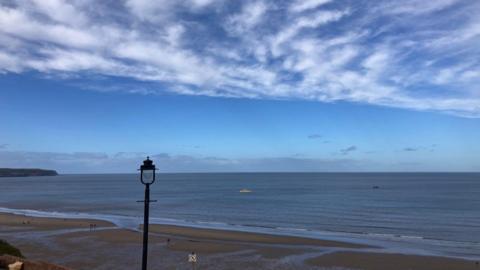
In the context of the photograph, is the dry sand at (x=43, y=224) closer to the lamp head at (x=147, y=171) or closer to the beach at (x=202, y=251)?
the beach at (x=202, y=251)

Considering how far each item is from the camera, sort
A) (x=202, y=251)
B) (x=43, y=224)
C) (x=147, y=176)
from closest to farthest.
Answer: (x=147, y=176) < (x=202, y=251) < (x=43, y=224)

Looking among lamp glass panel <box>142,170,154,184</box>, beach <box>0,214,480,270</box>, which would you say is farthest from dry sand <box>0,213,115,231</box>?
lamp glass panel <box>142,170,154,184</box>

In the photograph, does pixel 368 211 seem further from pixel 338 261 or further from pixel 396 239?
pixel 338 261

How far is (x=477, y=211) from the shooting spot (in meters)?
61.2

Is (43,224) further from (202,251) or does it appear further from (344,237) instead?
(344,237)

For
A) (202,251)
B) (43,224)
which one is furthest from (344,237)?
(43,224)

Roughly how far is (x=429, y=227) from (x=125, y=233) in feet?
100

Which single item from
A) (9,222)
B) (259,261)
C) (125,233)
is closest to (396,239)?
(259,261)

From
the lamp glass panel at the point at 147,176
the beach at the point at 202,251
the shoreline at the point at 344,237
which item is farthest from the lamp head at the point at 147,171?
the shoreline at the point at 344,237

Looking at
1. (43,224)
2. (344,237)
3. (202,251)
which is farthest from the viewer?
(43,224)

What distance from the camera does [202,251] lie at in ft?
99.7

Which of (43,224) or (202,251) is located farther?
(43,224)

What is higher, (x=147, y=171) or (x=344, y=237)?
(x=147, y=171)

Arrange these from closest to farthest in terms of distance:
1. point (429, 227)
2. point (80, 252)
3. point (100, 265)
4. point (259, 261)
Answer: point (100, 265), point (259, 261), point (80, 252), point (429, 227)
